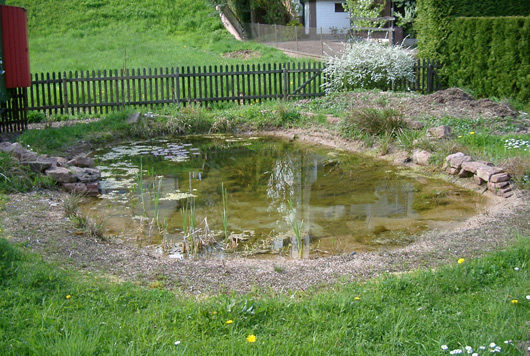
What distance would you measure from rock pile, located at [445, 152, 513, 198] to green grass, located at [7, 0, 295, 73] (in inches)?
592

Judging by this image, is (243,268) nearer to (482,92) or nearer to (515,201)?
(515,201)

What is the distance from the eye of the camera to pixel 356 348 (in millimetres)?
4141

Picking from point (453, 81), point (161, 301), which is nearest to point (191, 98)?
point (453, 81)

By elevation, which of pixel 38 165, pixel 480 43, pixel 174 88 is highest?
pixel 480 43

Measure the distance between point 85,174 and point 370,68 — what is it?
9470 mm

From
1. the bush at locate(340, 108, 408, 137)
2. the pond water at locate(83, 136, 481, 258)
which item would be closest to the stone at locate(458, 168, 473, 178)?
the pond water at locate(83, 136, 481, 258)

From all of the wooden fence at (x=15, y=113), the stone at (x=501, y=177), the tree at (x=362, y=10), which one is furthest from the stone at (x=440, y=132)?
the tree at (x=362, y=10)

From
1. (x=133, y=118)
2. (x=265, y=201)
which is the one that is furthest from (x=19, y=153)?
(x=133, y=118)

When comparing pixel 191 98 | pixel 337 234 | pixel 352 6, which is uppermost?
pixel 352 6

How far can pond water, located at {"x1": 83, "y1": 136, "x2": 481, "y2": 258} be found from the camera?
746 cm

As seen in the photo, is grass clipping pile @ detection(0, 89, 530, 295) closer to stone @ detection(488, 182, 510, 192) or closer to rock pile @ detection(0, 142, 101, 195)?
stone @ detection(488, 182, 510, 192)

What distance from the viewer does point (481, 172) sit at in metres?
9.33

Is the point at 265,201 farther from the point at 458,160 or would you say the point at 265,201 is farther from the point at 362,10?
the point at 362,10

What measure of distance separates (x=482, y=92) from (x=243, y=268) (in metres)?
11.8
